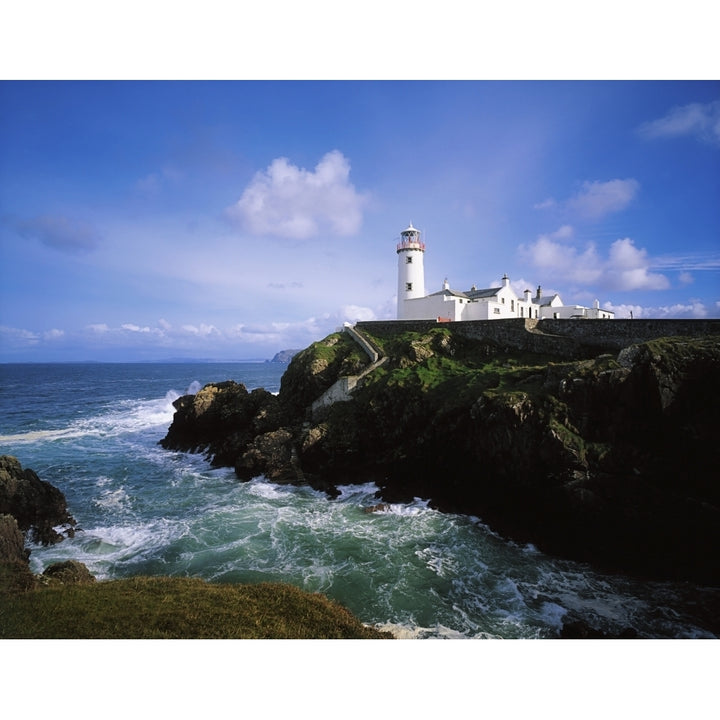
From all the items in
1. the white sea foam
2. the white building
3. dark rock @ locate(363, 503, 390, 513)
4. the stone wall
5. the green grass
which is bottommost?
dark rock @ locate(363, 503, 390, 513)

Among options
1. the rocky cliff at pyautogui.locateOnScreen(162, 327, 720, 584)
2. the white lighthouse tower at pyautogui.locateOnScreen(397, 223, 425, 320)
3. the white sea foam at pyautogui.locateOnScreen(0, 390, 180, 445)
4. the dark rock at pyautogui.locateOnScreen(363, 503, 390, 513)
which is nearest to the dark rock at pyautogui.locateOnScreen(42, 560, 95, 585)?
the dark rock at pyautogui.locateOnScreen(363, 503, 390, 513)

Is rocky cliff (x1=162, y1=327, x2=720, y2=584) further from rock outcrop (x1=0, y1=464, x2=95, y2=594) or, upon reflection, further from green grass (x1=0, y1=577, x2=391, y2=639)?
green grass (x1=0, y1=577, x2=391, y2=639)

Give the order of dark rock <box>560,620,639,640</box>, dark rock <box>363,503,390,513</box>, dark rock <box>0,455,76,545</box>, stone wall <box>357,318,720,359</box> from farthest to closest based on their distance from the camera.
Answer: stone wall <box>357,318,720,359</box>, dark rock <box>363,503,390,513</box>, dark rock <box>0,455,76,545</box>, dark rock <box>560,620,639,640</box>

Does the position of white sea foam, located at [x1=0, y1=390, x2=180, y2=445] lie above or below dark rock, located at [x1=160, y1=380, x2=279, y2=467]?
below

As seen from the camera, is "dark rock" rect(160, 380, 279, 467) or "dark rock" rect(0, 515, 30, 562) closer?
"dark rock" rect(0, 515, 30, 562)

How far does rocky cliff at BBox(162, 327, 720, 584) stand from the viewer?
36.9 ft

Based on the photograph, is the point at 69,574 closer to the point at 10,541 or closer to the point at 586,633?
the point at 10,541

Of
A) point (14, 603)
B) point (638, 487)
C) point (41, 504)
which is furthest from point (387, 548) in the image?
point (41, 504)

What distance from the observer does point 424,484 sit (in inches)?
646

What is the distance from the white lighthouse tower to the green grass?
80.5ft

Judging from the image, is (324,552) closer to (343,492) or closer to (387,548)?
(387,548)

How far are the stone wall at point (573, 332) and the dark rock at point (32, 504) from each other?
20.7 m

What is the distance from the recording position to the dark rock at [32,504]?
13336 mm

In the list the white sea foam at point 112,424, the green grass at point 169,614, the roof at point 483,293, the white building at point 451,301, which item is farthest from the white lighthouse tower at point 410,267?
the green grass at point 169,614
